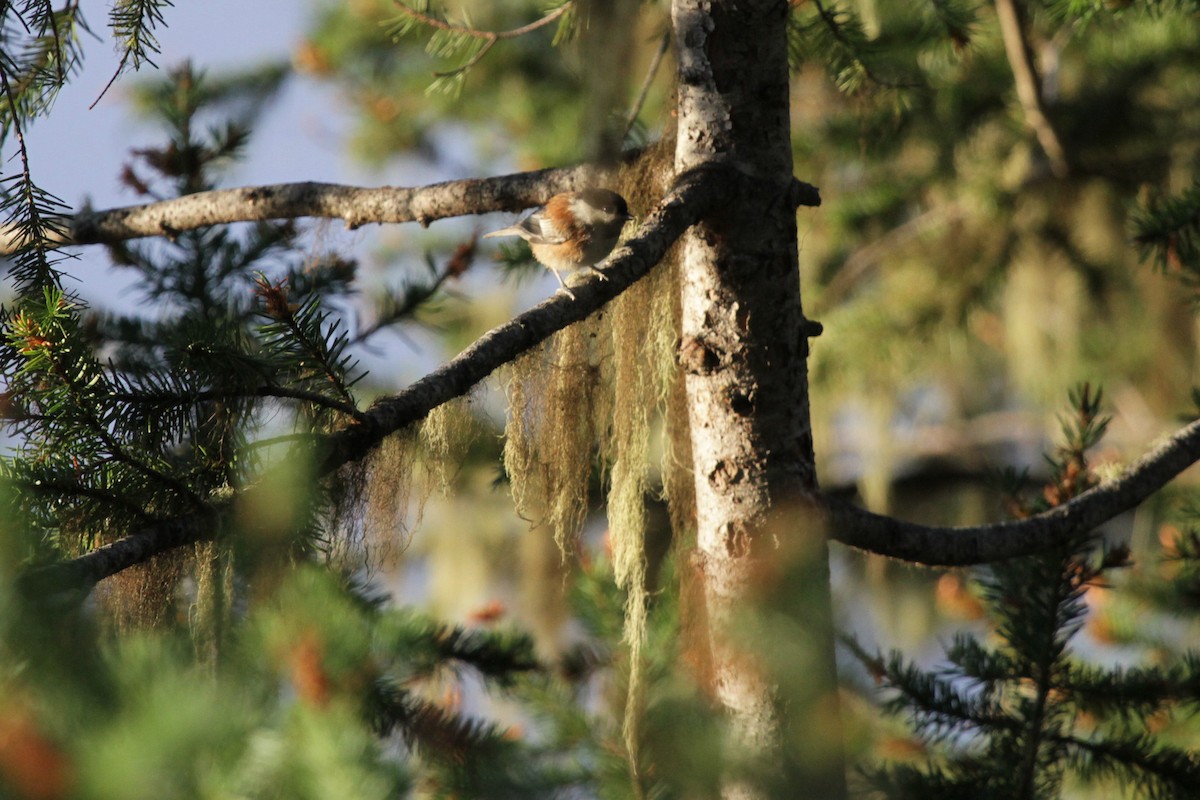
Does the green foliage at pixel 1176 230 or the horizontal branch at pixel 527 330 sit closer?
the horizontal branch at pixel 527 330

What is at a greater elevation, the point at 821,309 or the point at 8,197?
the point at 821,309

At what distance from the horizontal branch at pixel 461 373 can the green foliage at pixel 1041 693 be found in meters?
0.77

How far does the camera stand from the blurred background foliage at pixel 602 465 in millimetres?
743

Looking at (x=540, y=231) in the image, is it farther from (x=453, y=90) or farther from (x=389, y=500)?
(x=453, y=90)

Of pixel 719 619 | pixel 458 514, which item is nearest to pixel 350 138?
pixel 458 514

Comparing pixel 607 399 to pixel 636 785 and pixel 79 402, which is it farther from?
pixel 79 402

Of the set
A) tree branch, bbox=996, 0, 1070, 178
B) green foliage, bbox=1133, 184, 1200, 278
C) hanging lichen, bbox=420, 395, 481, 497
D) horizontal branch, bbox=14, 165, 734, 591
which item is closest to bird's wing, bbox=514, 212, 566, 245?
horizontal branch, bbox=14, 165, 734, 591

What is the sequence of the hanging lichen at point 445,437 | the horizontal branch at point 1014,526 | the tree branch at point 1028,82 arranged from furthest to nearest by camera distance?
the tree branch at point 1028,82, the horizontal branch at point 1014,526, the hanging lichen at point 445,437

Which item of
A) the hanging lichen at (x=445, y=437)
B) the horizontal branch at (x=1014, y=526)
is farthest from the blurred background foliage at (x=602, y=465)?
the horizontal branch at (x=1014, y=526)

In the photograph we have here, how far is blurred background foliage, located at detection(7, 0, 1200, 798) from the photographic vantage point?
74cm

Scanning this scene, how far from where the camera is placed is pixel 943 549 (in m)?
1.56

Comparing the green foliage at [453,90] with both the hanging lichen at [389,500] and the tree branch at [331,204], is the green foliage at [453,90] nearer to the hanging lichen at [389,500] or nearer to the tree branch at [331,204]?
the tree branch at [331,204]

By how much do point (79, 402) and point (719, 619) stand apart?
79cm

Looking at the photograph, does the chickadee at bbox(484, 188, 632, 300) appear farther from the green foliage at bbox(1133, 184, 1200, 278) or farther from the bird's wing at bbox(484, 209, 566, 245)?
the green foliage at bbox(1133, 184, 1200, 278)
